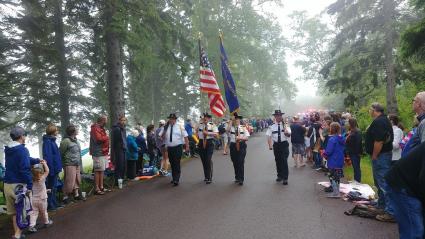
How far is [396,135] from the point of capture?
815cm

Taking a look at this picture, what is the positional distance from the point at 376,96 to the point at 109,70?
19.5m

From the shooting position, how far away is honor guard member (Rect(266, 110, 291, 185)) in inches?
457

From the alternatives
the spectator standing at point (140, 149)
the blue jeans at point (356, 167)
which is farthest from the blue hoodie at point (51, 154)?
the blue jeans at point (356, 167)

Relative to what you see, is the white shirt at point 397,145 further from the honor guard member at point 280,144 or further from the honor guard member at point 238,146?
the honor guard member at point 238,146

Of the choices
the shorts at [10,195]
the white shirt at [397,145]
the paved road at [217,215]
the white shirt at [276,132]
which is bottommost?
the paved road at [217,215]

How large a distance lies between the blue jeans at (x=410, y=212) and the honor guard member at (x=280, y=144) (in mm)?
6425

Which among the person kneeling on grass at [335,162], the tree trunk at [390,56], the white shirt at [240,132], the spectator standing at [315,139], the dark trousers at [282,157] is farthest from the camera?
the tree trunk at [390,56]

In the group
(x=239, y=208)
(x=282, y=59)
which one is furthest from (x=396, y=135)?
(x=282, y=59)

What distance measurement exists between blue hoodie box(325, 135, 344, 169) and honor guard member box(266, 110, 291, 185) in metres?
2.02

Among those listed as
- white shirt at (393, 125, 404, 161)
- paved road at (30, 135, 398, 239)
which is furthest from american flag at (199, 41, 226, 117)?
white shirt at (393, 125, 404, 161)

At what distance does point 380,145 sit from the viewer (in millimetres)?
6895

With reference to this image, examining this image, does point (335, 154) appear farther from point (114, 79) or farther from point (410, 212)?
point (114, 79)

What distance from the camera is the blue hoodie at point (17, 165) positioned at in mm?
6922

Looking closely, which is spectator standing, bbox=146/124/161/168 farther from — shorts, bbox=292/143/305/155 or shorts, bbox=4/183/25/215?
shorts, bbox=4/183/25/215
